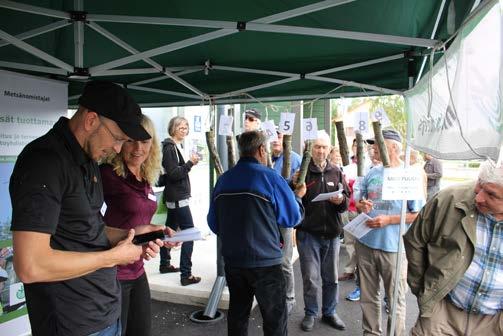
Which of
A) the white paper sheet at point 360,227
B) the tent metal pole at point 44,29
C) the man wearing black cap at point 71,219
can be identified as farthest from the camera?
the white paper sheet at point 360,227

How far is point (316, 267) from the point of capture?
12.2 feet

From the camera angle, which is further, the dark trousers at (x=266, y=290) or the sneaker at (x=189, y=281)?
the sneaker at (x=189, y=281)

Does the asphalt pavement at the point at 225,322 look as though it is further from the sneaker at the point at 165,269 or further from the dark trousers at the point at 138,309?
the dark trousers at the point at 138,309

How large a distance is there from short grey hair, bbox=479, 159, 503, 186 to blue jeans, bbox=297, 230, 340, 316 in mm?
1909

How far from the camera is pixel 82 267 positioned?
1299mm

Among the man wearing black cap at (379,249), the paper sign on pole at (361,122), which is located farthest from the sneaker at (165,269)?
the paper sign on pole at (361,122)

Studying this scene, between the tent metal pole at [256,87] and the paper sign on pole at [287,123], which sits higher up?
the tent metal pole at [256,87]

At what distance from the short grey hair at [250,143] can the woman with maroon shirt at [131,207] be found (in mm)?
710

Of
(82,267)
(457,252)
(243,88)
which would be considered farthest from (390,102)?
(82,267)

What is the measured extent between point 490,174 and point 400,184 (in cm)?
89

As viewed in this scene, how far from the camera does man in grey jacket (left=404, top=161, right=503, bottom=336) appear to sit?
78.2 inches

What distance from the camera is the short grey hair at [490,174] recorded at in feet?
6.02

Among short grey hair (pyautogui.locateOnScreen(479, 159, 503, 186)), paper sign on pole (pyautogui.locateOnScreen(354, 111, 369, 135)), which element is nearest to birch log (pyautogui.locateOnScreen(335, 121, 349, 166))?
paper sign on pole (pyautogui.locateOnScreen(354, 111, 369, 135))

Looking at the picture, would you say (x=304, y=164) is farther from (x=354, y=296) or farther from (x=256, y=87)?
(x=354, y=296)
